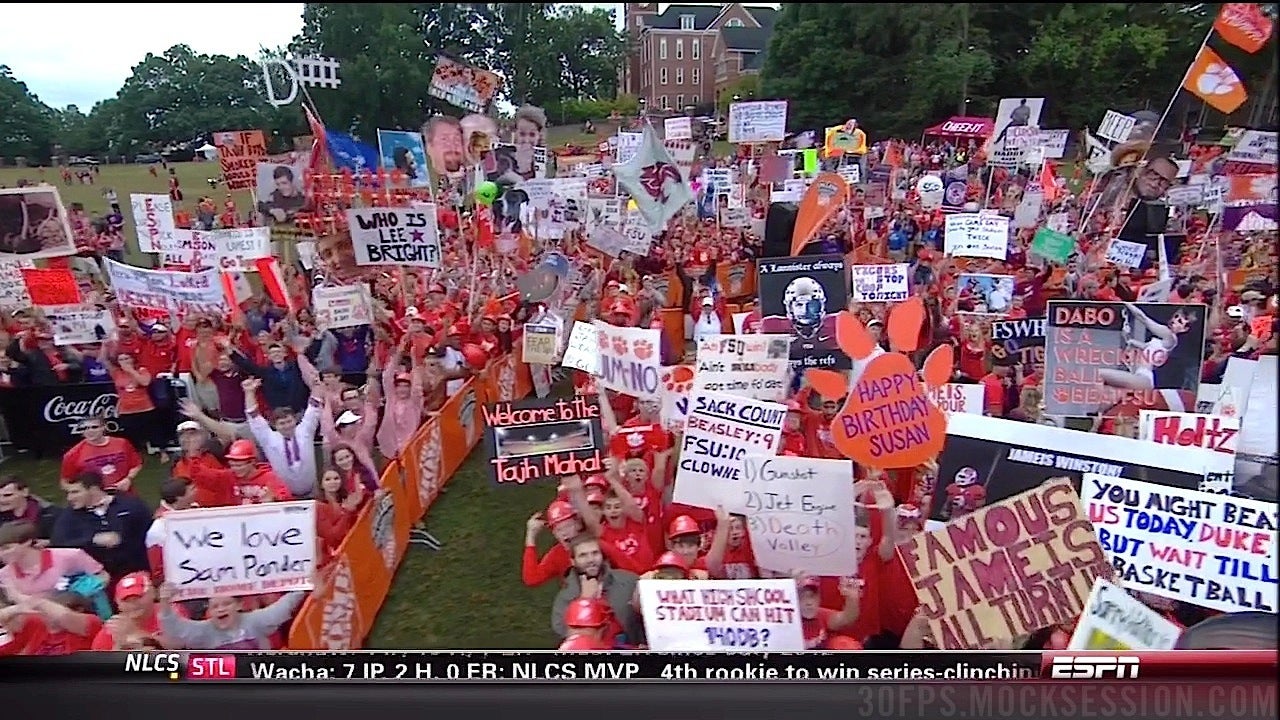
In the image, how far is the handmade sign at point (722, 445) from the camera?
3764 millimetres

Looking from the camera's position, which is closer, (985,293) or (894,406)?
(894,406)

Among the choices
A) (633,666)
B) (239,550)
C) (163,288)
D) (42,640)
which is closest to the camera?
(633,666)

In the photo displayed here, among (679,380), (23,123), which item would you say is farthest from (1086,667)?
(23,123)

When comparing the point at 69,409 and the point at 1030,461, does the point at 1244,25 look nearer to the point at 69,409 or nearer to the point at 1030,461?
the point at 1030,461

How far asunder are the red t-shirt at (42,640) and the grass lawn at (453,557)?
126cm

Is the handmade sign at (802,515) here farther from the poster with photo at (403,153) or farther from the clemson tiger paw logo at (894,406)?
the poster with photo at (403,153)

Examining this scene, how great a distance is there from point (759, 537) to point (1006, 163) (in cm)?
754

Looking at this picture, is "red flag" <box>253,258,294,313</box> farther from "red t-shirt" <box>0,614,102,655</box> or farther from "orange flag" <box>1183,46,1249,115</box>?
"orange flag" <box>1183,46,1249,115</box>

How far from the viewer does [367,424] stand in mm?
5660

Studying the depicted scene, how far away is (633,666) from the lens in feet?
10.0

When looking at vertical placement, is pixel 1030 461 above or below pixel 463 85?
below

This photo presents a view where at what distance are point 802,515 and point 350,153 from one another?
13.0 ft

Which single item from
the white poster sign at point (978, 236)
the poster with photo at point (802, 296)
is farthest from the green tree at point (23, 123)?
the white poster sign at point (978, 236)

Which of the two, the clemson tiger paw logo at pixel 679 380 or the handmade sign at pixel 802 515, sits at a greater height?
the clemson tiger paw logo at pixel 679 380
